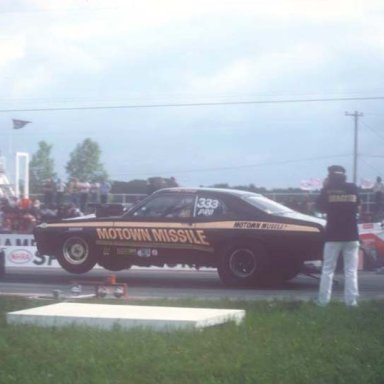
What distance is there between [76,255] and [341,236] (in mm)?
6165

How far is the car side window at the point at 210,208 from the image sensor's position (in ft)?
49.5

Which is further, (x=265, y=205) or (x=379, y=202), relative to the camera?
(x=379, y=202)

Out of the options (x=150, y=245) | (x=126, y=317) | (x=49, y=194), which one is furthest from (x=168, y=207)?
(x=49, y=194)

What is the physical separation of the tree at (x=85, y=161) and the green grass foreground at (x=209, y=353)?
164 feet

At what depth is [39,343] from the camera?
783 cm

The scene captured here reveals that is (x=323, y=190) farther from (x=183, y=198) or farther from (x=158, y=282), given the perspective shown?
(x=158, y=282)

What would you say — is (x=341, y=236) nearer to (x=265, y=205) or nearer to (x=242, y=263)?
(x=242, y=263)

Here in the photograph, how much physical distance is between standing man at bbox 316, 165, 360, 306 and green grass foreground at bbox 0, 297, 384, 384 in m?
1.67

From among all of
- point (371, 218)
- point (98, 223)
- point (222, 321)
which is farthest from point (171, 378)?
point (371, 218)

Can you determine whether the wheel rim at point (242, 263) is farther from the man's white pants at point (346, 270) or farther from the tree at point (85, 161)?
the tree at point (85, 161)

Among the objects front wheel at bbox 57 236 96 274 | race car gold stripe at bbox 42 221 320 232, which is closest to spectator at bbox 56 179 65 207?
front wheel at bbox 57 236 96 274

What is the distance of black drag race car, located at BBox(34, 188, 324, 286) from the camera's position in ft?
48.0

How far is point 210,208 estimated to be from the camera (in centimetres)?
1520

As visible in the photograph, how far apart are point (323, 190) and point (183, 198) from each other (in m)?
4.32
